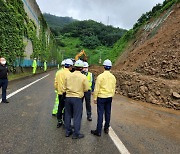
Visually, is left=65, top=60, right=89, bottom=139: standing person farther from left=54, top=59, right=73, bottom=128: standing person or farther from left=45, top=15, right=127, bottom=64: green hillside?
A: left=45, top=15, right=127, bottom=64: green hillside

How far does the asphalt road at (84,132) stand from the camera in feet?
18.3

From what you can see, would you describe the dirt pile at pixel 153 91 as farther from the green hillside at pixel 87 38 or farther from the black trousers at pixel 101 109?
the green hillside at pixel 87 38

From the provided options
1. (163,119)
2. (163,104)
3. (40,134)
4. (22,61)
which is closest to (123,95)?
(163,104)

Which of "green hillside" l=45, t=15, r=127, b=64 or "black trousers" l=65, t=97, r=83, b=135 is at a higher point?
"green hillside" l=45, t=15, r=127, b=64

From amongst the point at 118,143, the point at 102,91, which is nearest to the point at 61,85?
the point at 102,91

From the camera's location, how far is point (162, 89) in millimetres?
13125

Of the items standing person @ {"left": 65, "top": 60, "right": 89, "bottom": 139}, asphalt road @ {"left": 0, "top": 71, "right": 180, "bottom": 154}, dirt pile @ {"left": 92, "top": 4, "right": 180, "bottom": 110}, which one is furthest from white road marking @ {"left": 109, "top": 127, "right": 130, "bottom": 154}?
dirt pile @ {"left": 92, "top": 4, "right": 180, "bottom": 110}

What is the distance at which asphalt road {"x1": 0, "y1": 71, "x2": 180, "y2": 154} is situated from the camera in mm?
5590

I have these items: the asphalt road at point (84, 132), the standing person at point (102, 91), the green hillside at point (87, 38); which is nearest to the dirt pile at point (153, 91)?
the asphalt road at point (84, 132)

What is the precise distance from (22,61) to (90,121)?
21.3m

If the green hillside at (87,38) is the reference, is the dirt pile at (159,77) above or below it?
below

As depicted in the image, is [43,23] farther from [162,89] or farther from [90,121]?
[90,121]

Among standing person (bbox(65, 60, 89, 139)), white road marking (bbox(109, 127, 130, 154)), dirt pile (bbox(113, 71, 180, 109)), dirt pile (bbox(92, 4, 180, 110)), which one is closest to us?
white road marking (bbox(109, 127, 130, 154))

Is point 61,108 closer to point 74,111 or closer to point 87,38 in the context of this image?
point 74,111
